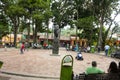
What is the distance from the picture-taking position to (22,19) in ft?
227

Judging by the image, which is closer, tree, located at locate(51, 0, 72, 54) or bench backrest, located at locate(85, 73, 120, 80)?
bench backrest, located at locate(85, 73, 120, 80)

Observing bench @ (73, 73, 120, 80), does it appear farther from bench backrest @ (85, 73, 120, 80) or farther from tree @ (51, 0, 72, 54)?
tree @ (51, 0, 72, 54)

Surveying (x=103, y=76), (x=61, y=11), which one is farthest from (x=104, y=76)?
(x=61, y=11)

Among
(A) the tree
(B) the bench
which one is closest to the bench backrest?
(B) the bench

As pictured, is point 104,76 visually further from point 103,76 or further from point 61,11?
point 61,11

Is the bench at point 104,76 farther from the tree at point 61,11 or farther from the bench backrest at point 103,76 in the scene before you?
the tree at point 61,11

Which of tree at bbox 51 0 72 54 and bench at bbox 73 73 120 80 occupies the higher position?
tree at bbox 51 0 72 54

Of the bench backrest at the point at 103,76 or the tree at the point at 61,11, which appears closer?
the bench backrest at the point at 103,76

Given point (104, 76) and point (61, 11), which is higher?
point (61, 11)

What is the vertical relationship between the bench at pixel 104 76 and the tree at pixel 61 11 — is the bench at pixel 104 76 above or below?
below

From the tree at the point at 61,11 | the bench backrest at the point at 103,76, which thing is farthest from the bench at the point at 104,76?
the tree at the point at 61,11

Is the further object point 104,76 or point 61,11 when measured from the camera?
point 61,11

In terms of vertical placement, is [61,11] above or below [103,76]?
above

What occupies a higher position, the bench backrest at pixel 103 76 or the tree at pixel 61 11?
the tree at pixel 61 11
